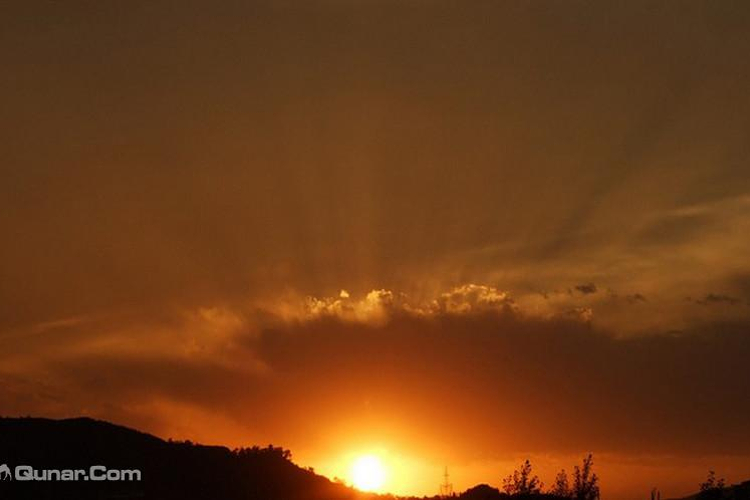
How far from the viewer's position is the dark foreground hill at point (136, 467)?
75562mm

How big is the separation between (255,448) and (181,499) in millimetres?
10410

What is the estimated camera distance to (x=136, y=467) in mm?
78562

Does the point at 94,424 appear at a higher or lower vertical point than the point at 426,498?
higher

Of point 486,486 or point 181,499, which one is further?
point 486,486

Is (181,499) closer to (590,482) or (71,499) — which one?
(71,499)

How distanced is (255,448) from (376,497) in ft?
27.7

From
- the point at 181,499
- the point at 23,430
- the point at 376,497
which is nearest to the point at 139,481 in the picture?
the point at 181,499

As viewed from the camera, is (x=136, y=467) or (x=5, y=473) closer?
(x=5, y=473)

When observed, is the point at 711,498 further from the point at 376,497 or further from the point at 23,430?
the point at 23,430

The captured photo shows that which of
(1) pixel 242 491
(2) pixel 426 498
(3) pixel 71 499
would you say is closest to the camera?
(3) pixel 71 499

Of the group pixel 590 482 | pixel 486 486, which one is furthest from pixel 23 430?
pixel 590 482

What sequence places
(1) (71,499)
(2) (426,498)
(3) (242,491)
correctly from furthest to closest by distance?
(2) (426,498), (3) (242,491), (1) (71,499)

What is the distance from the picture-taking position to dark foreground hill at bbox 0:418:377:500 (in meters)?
75.6

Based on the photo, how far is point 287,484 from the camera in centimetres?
8169
